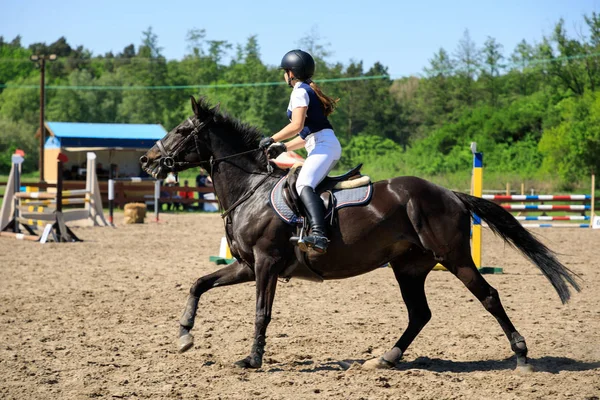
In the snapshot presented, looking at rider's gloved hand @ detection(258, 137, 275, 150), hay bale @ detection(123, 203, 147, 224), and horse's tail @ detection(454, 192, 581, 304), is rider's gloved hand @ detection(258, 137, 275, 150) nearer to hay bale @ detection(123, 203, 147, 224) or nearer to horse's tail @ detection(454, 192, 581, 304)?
horse's tail @ detection(454, 192, 581, 304)

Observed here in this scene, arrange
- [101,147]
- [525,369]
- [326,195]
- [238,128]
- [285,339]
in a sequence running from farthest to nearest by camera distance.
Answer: [101,147]
[285,339]
[238,128]
[326,195]
[525,369]

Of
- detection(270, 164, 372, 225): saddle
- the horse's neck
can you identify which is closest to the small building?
the horse's neck

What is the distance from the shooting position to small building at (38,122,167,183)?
34188mm

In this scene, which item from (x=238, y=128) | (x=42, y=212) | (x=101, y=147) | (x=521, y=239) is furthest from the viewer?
(x=101, y=147)

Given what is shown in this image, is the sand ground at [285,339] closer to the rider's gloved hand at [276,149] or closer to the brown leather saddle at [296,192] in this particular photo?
the brown leather saddle at [296,192]

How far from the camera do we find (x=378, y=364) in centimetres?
597

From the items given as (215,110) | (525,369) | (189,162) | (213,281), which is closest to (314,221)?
(213,281)

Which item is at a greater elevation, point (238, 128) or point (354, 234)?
point (238, 128)

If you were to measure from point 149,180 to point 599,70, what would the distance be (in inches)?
1280

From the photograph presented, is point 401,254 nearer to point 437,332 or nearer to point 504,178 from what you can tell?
point 437,332

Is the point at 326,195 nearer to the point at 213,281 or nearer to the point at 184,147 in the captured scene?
the point at 213,281

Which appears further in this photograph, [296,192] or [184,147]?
[184,147]

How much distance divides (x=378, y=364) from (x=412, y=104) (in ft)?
234

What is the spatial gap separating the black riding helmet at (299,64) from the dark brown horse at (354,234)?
0.87 m
